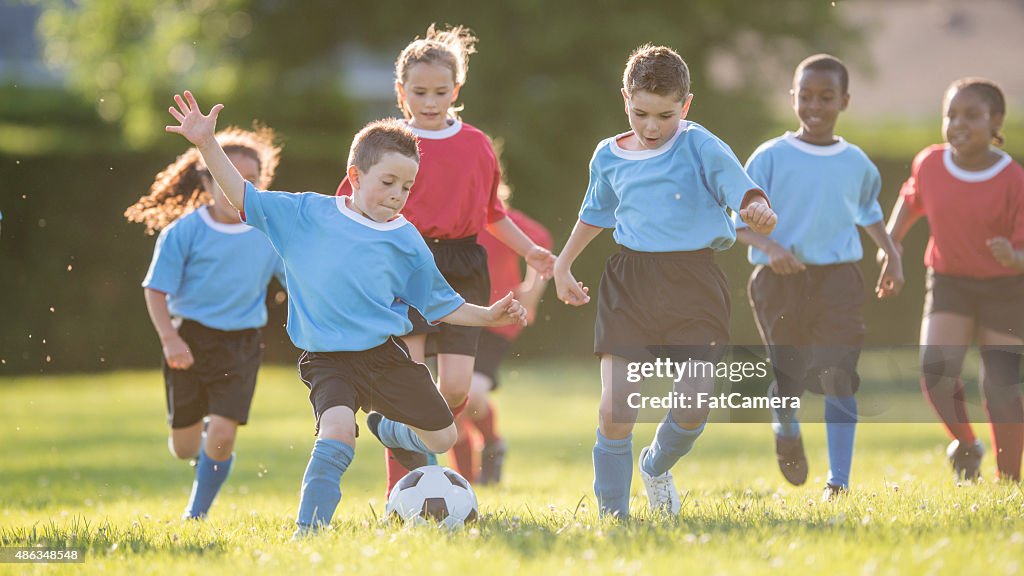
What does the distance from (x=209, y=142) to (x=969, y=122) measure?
4362 millimetres

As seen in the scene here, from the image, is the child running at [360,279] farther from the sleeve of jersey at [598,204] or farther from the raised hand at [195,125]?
the sleeve of jersey at [598,204]

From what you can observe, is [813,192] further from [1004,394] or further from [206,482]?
[206,482]

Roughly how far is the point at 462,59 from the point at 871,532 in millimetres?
3281

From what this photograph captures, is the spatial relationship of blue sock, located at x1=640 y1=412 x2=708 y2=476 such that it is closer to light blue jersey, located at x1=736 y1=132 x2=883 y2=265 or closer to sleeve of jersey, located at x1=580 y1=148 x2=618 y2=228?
sleeve of jersey, located at x1=580 y1=148 x2=618 y2=228

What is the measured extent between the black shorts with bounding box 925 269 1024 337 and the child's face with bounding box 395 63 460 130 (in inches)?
126

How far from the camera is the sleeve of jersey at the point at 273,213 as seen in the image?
5.30m

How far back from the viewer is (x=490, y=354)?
29.6 ft

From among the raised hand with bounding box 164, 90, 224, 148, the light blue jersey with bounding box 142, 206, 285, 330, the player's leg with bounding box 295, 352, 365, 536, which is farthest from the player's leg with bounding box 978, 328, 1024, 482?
the raised hand with bounding box 164, 90, 224, 148

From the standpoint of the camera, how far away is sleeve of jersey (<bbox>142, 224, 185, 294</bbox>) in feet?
22.1

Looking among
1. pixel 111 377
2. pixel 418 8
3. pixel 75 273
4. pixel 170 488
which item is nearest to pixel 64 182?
pixel 75 273

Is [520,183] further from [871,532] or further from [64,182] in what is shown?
[871,532]

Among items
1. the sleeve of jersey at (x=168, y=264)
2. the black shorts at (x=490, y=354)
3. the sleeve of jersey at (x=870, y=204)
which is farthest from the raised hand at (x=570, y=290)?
the black shorts at (x=490, y=354)

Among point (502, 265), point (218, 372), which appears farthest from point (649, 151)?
point (502, 265)

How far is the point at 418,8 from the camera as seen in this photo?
21.1m
